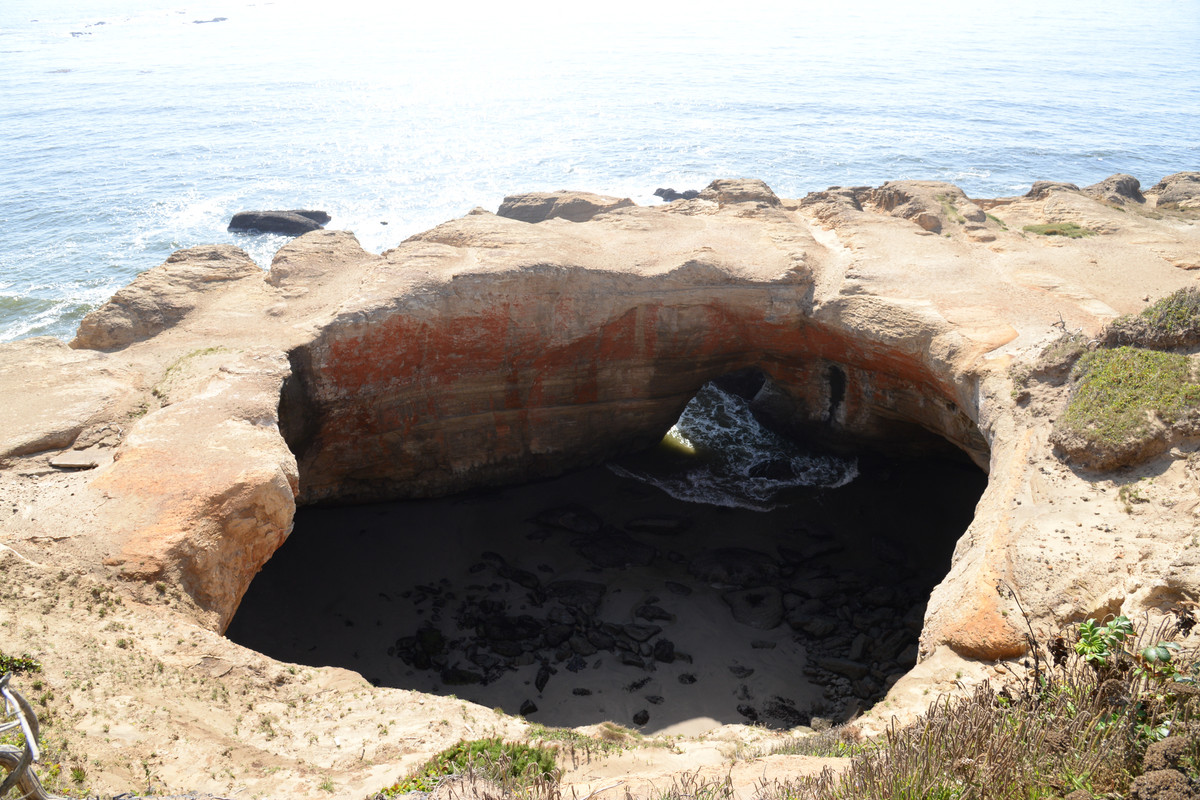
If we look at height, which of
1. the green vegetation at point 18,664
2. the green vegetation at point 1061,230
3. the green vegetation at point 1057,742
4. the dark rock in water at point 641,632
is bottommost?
the dark rock in water at point 641,632

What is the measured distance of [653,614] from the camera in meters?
14.8

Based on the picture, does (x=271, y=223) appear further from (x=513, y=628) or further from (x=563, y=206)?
(x=513, y=628)

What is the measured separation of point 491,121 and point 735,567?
140ft

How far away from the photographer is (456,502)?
17.2 metres

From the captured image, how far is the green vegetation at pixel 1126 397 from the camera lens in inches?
410

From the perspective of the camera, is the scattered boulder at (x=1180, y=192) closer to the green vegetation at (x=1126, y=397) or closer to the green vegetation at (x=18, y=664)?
the green vegetation at (x=1126, y=397)

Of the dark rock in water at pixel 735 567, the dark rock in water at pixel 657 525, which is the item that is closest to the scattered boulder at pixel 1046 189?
the dark rock in water at pixel 735 567

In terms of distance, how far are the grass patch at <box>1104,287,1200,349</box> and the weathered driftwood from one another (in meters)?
13.7

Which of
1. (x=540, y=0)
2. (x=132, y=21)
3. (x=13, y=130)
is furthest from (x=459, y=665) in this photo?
(x=540, y=0)

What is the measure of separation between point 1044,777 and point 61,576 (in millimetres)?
9786

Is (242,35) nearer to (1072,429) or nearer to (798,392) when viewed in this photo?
(798,392)

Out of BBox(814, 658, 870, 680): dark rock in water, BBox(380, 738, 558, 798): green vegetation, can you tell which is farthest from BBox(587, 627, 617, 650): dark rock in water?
BBox(380, 738, 558, 798): green vegetation

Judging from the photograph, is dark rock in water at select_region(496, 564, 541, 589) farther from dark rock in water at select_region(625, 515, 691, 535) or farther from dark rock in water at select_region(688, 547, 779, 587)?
dark rock in water at select_region(688, 547, 779, 587)

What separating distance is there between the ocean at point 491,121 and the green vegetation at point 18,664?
72.8ft
